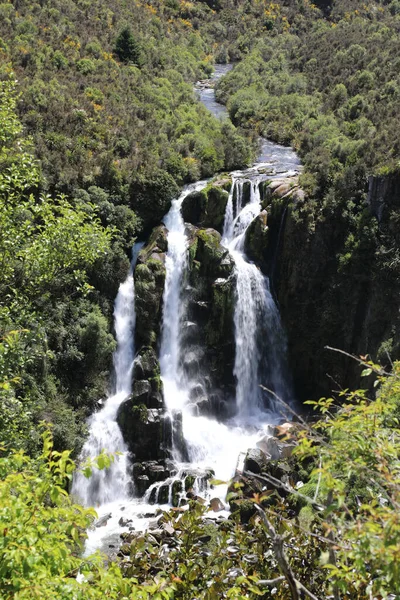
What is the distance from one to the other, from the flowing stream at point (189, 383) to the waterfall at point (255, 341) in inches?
2.1

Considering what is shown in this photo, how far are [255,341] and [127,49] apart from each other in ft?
105

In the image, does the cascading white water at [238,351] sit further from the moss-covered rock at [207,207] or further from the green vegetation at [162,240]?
the green vegetation at [162,240]

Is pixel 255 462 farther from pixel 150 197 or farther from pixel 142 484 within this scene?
pixel 150 197

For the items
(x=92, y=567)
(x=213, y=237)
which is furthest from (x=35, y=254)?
(x=213, y=237)

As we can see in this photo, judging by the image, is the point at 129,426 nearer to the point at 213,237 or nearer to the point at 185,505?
the point at 185,505

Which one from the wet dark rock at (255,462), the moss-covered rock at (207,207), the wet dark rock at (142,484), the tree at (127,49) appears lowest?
the wet dark rock at (142,484)

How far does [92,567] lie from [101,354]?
55.9 feet

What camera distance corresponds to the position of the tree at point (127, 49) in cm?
4206

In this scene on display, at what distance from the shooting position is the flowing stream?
64.2ft

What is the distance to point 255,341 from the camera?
2522 centimetres

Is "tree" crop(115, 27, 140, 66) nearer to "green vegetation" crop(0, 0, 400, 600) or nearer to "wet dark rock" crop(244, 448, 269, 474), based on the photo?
"green vegetation" crop(0, 0, 400, 600)

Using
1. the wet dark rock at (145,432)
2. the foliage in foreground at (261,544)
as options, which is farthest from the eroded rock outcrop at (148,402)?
the foliage in foreground at (261,544)

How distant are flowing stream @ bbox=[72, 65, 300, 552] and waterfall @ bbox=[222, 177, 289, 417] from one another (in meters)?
0.05

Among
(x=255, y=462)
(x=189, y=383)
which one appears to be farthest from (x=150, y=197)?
(x=255, y=462)
